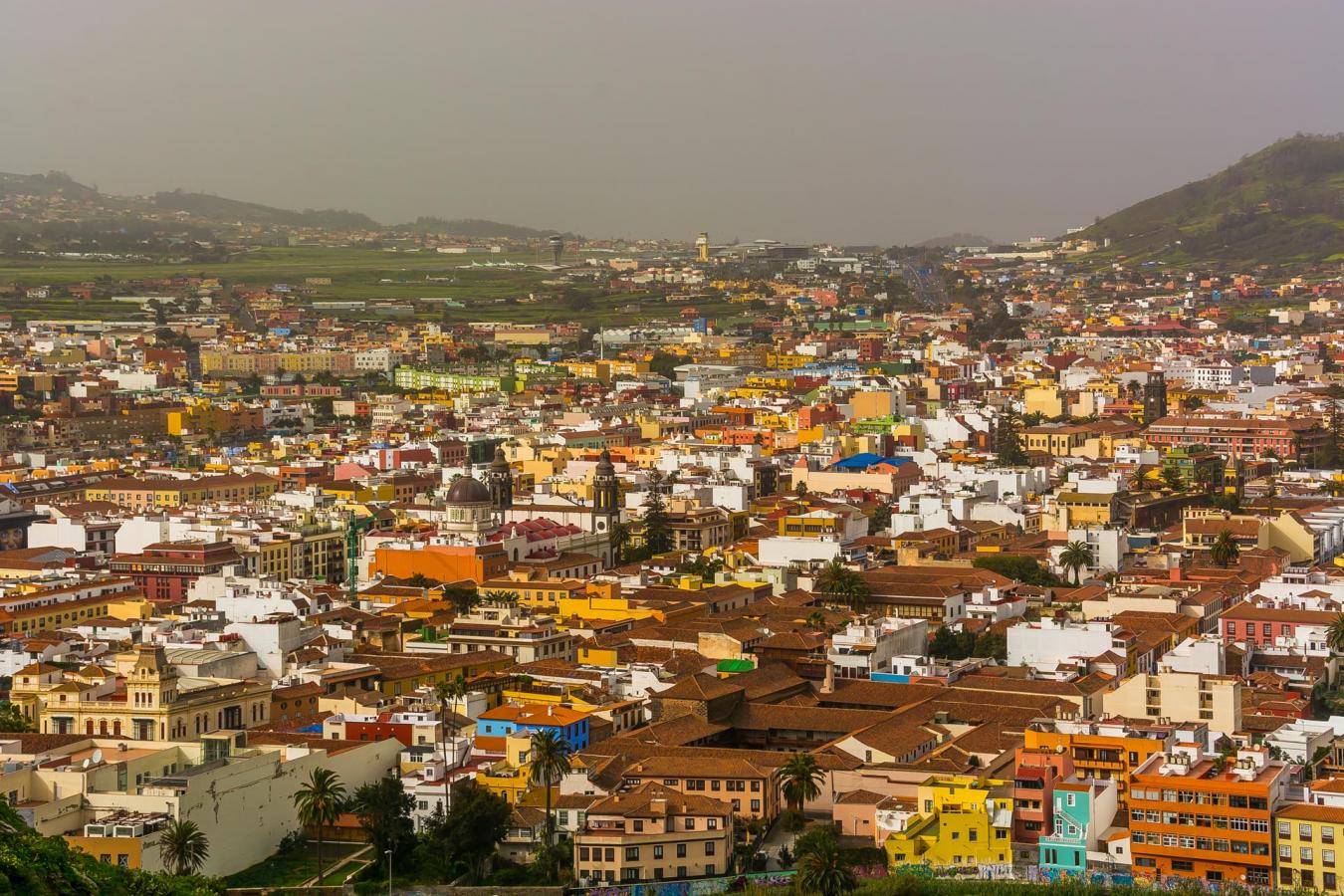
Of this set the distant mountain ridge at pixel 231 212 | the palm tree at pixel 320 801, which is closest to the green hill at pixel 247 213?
the distant mountain ridge at pixel 231 212

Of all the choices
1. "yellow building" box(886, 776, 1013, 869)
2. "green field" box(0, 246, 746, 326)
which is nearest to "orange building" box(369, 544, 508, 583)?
"yellow building" box(886, 776, 1013, 869)

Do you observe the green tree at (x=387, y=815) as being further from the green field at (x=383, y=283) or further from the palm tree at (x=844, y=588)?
the green field at (x=383, y=283)

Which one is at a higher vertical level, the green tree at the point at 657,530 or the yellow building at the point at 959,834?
the yellow building at the point at 959,834

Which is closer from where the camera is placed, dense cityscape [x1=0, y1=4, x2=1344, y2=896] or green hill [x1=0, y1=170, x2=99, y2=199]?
dense cityscape [x1=0, y1=4, x2=1344, y2=896]

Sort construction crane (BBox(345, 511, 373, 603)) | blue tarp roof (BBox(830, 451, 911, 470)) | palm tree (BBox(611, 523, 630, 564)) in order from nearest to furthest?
construction crane (BBox(345, 511, 373, 603)) → palm tree (BBox(611, 523, 630, 564)) → blue tarp roof (BBox(830, 451, 911, 470))

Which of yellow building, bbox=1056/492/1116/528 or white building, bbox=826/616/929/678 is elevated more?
white building, bbox=826/616/929/678

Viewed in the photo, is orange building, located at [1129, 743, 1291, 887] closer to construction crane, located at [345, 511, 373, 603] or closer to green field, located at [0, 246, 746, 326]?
construction crane, located at [345, 511, 373, 603]

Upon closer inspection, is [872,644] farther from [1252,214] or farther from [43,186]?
[43,186]

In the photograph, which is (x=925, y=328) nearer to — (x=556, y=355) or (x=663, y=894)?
(x=556, y=355)
